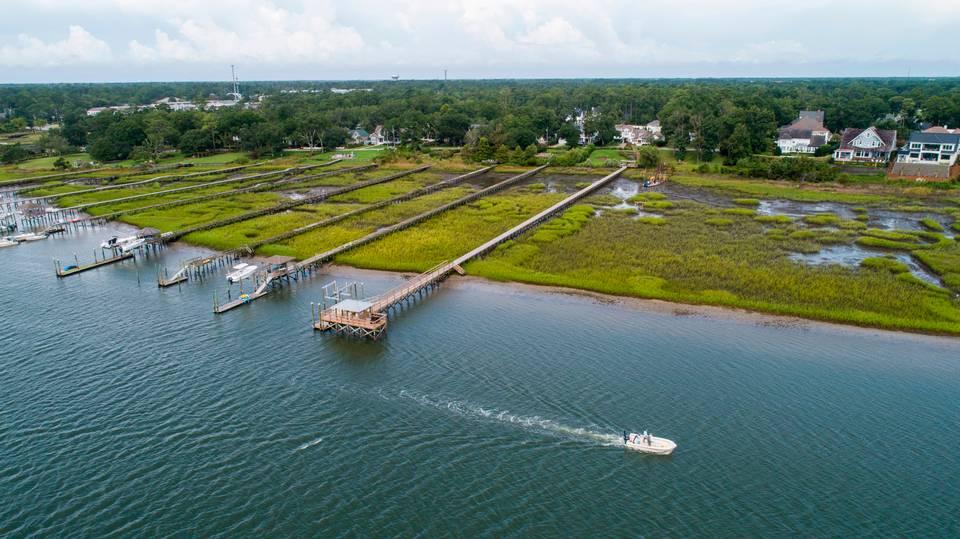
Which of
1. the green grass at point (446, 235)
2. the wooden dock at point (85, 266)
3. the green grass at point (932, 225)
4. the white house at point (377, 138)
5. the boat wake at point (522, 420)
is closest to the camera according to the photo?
the boat wake at point (522, 420)

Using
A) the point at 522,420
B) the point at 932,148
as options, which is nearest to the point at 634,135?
the point at 932,148

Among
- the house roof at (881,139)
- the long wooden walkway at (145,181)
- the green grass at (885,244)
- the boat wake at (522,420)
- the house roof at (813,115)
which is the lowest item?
the boat wake at (522,420)

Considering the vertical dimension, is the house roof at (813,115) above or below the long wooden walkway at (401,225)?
above

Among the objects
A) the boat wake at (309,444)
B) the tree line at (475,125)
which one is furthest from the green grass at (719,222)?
the boat wake at (309,444)

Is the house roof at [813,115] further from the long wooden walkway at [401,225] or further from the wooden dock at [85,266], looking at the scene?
the wooden dock at [85,266]

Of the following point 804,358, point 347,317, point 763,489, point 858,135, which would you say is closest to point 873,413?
point 804,358

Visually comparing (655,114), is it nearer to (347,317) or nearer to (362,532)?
(347,317)

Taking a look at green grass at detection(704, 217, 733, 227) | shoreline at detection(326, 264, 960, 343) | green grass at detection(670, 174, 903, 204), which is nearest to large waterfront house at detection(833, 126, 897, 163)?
green grass at detection(670, 174, 903, 204)

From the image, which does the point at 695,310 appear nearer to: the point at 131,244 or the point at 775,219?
the point at 775,219
